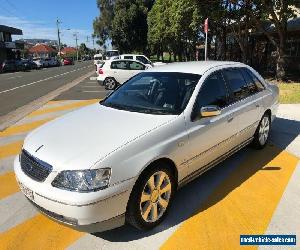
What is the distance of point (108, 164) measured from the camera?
3391 mm

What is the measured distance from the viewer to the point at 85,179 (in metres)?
3.33

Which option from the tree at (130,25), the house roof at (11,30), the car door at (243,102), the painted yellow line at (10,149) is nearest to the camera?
Answer: the car door at (243,102)

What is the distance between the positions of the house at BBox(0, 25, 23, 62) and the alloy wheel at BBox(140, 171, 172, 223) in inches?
2316

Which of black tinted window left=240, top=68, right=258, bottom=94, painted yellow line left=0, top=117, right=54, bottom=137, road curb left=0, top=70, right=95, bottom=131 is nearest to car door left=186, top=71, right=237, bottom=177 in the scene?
black tinted window left=240, top=68, right=258, bottom=94

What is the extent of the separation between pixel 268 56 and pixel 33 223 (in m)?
25.1

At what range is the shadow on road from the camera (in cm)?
393

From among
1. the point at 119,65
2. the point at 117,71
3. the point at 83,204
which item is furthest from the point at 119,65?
the point at 83,204

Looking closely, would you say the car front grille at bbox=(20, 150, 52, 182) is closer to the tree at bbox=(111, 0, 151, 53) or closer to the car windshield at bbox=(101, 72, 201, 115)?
the car windshield at bbox=(101, 72, 201, 115)

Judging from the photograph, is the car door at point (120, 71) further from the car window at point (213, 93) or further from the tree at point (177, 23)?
the car window at point (213, 93)

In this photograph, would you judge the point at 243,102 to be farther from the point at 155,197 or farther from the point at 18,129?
the point at 18,129

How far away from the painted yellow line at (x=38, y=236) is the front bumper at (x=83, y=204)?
0.42 m

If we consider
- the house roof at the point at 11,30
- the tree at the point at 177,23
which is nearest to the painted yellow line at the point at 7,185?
the tree at the point at 177,23

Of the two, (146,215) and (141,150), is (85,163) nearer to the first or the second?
(141,150)

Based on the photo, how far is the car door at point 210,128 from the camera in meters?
4.37
